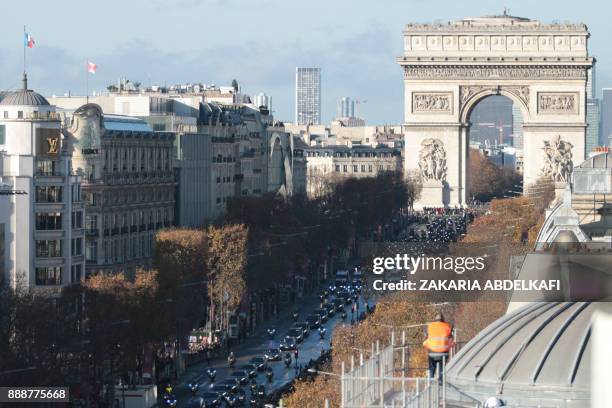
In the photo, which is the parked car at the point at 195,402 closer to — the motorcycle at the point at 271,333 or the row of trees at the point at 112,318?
the row of trees at the point at 112,318

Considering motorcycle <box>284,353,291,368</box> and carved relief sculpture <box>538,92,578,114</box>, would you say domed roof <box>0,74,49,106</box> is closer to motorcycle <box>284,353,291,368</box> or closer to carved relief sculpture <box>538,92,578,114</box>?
motorcycle <box>284,353,291,368</box>

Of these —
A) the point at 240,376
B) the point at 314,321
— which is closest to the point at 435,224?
the point at 314,321

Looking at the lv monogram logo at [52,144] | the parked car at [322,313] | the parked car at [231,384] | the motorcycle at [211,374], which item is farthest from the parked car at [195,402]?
the parked car at [322,313]

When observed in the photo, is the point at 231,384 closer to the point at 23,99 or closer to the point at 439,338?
the point at 23,99

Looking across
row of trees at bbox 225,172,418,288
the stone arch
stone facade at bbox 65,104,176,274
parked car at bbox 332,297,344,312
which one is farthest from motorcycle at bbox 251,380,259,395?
the stone arch

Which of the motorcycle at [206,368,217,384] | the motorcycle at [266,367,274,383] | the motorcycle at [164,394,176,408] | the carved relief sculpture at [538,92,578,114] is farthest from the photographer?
the carved relief sculpture at [538,92,578,114]

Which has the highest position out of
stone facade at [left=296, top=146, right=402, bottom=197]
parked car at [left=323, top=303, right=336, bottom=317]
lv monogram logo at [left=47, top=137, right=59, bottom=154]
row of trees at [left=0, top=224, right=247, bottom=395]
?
lv monogram logo at [left=47, top=137, right=59, bottom=154]
